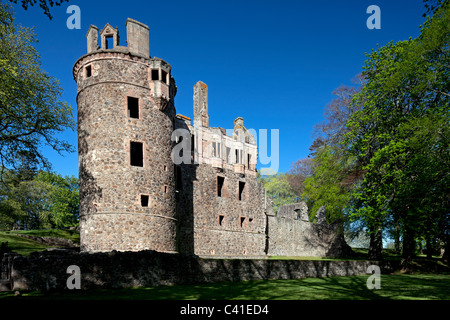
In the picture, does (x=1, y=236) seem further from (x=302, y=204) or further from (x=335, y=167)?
(x=302, y=204)

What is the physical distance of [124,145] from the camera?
19062mm

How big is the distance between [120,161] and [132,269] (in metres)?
7.32

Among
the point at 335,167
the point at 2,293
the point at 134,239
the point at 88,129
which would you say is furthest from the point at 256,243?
the point at 2,293

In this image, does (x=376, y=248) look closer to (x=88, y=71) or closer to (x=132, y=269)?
(x=132, y=269)

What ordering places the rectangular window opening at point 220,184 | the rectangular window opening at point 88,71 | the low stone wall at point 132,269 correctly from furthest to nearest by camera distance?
the rectangular window opening at point 220,184, the rectangular window opening at point 88,71, the low stone wall at point 132,269

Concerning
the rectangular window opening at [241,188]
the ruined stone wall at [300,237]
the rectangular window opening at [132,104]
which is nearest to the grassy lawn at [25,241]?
the rectangular window opening at [132,104]

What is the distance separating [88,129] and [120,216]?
5.26 metres

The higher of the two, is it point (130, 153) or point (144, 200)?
point (130, 153)

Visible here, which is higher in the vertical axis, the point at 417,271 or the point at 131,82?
the point at 131,82

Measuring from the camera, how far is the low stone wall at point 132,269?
1132 centimetres

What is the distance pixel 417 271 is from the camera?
2280cm

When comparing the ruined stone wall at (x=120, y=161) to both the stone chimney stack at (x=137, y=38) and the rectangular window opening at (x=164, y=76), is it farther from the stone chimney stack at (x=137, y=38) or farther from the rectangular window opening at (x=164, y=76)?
the rectangular window opening at (x=164, y=76)

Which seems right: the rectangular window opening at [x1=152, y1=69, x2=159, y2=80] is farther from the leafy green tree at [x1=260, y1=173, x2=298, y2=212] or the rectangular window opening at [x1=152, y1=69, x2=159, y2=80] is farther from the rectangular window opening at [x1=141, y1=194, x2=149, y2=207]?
the leafy green tree at [x1=260, y1=173, x2=298, y2=212]

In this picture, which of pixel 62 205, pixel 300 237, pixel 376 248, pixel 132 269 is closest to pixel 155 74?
pixel 132 269
